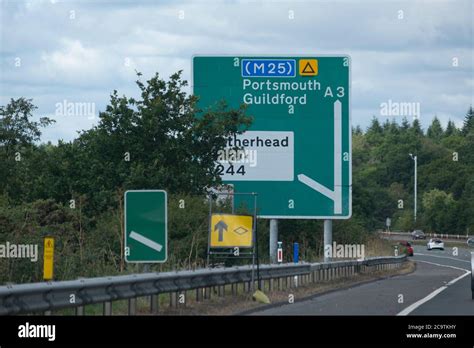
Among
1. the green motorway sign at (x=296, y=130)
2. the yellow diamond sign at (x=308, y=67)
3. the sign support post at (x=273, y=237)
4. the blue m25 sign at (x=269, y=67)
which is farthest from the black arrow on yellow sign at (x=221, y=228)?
the sign support post at (x=273, y=237)

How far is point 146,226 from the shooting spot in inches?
734

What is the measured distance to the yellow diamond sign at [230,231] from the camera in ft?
78.9

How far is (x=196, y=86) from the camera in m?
33.9

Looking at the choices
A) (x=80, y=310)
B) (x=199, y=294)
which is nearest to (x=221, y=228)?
(x=199, y=294)

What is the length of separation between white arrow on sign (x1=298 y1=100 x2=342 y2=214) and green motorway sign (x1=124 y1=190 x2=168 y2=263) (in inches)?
572

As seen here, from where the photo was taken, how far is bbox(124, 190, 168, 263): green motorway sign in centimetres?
1858

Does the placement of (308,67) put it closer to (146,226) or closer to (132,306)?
(146,226)

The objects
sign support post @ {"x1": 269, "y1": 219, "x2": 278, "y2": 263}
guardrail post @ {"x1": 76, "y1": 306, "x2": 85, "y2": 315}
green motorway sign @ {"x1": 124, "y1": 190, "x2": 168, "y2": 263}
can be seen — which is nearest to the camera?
guardrail post @ {"x1": 76, "y1": 306, "x2": 85, "y2": 315}

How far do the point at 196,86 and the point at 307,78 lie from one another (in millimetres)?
3254

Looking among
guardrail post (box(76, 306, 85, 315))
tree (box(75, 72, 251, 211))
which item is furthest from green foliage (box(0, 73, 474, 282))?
guardrail post (box(76, 306, 85, 315))

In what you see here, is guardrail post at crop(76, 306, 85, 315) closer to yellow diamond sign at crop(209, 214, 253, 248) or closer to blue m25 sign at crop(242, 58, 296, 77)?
yellow diamond sign at crop(209, 214, 253, 248)

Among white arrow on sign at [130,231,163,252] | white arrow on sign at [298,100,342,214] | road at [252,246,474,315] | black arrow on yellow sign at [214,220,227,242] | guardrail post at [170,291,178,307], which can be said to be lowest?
road at [252,246,474,315]

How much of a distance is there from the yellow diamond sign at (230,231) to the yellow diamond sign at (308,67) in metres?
9.16
